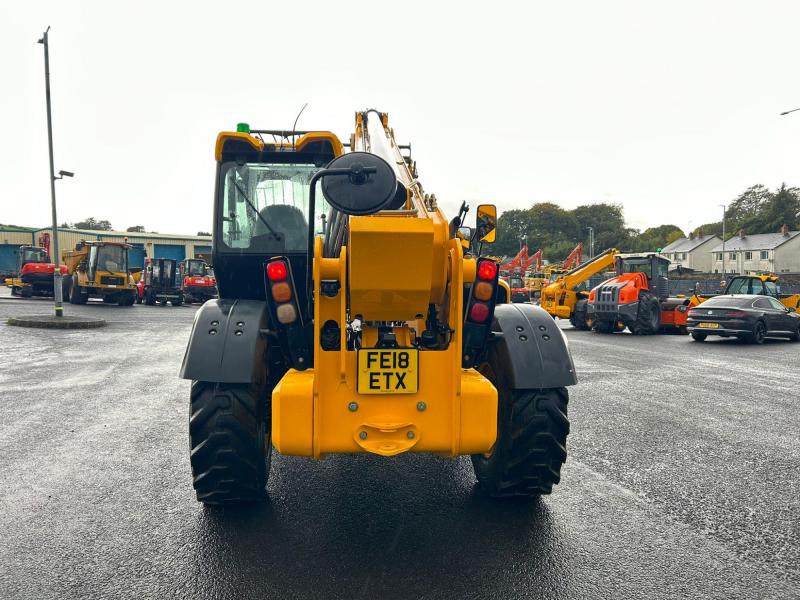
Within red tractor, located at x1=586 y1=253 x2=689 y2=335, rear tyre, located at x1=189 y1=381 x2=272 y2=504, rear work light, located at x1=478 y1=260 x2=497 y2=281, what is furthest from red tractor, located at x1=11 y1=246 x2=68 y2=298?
rear work light, located at x1=478 y1=260 x2=497 y2=281

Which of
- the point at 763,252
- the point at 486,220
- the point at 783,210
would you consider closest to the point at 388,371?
the point at 486,220

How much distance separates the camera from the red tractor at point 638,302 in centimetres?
1945

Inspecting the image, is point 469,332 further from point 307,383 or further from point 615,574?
point 615,574

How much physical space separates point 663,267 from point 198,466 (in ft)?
65.4

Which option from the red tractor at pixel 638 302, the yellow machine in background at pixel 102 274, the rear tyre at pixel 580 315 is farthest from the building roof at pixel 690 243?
the yellow machine in background at pixel 102 274

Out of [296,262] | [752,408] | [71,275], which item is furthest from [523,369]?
[71,275]

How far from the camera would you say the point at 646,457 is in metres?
5.46

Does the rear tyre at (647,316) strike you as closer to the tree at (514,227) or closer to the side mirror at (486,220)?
the side mirror at (486,220)

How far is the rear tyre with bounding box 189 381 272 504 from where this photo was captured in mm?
3689

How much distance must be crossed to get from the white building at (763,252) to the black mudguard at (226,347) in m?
79.1

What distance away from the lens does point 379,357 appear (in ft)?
11.1

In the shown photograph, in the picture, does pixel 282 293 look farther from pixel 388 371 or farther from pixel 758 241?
pixel 758 241

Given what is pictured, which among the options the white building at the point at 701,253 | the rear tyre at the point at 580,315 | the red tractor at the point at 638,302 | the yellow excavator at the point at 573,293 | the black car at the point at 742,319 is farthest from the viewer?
the white building at the point at 701,253

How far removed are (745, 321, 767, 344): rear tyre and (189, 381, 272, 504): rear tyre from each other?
54.4 feet
